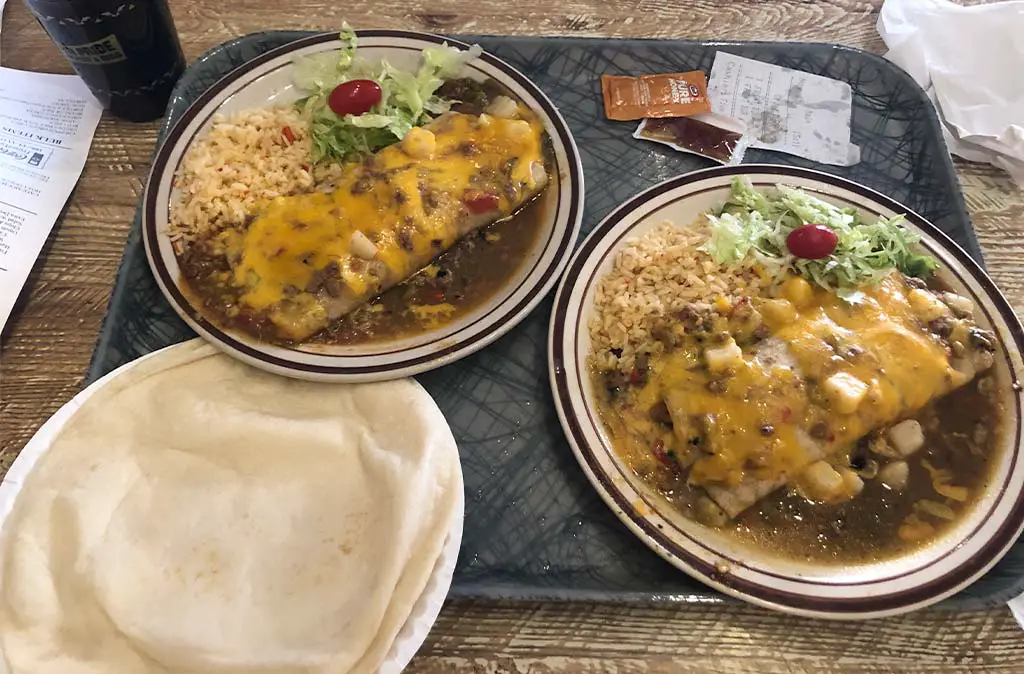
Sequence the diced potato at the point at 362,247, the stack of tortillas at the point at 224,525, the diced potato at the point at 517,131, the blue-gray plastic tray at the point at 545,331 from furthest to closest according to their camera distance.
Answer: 1. the diced potato at the point at 517,131
2. the diced potato at the point at 362,247
3. the blue-gray plastic tray at the point at 545,331
4. the stack of tortillas at the point at 224,525

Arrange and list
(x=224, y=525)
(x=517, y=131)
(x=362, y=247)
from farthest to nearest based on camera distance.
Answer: (x=517, y=131) → (x=362, y=247) → (x=224, y=525)

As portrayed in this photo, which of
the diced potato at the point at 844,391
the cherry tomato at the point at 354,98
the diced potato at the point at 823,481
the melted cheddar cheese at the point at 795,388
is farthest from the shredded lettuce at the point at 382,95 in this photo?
the diced potato at the point at 823,481

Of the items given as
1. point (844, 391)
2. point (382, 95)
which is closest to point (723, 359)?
point (844, 391)

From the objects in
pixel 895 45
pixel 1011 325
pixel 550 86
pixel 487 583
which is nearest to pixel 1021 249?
pixel 1011 325

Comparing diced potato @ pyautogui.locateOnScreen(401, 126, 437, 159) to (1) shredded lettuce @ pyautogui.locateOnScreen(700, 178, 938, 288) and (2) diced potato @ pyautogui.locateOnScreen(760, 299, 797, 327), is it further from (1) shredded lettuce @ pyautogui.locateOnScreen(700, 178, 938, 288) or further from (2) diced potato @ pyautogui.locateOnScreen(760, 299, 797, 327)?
(2) diced potato @ pyautogui.locateOnScreen(760, 299, 797, 327)

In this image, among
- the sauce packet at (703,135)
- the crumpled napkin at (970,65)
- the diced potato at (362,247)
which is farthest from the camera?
the crumpled napkin at (970,65)

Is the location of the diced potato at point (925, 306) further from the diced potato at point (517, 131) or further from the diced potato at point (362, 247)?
the diced potato at point (362, 247)

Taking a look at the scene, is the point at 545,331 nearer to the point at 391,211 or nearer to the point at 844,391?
the point at 391,211
